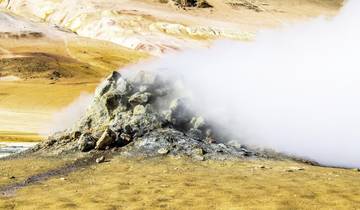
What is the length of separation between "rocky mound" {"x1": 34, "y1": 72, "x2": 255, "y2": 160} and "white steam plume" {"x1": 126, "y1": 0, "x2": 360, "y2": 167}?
1388mm

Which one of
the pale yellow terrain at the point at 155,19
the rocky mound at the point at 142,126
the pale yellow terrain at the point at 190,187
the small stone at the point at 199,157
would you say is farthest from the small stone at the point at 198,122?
the pale yellow terrain at the point at 155,19

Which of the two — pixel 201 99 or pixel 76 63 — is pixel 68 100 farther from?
pixel 201 99

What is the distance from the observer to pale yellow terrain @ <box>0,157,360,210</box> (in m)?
18.3

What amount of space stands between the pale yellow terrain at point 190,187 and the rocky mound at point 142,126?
1.40 meters

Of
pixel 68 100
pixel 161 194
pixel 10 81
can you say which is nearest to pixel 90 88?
pixel 68 100

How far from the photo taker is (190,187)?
20.5 m

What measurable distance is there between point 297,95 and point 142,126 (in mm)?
9443

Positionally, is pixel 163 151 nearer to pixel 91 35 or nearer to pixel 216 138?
pixel 216 138

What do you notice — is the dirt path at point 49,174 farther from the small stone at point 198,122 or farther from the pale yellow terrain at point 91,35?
the pale yellow terrain at point 91,35

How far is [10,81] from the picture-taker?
95875 mm

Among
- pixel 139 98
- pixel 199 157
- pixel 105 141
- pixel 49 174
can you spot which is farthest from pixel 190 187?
pixel 139 98

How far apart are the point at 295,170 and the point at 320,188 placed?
397cm

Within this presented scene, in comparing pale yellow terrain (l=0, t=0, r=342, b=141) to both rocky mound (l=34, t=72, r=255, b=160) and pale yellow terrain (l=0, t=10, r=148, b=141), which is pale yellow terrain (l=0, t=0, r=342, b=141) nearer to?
pale yellow terrain (l=0, t=10, r=148, b=141)

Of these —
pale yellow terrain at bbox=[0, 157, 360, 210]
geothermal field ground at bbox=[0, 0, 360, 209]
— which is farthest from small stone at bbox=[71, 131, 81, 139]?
Answer: pale yellow terrain at bbox=[0, 157, 360, 210]
